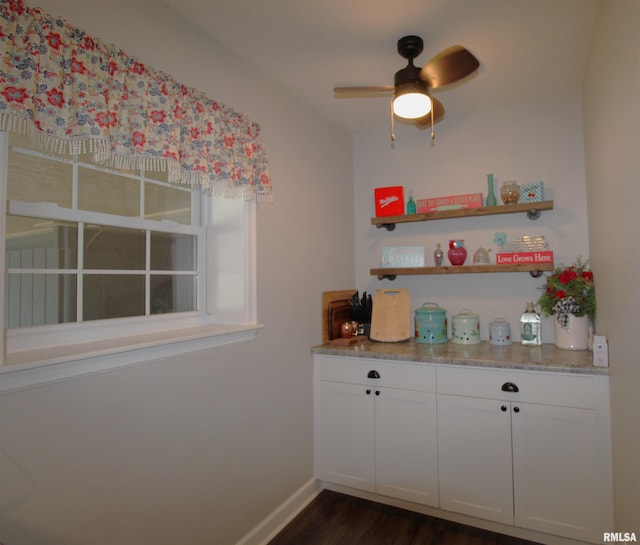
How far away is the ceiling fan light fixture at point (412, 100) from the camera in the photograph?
1815mm

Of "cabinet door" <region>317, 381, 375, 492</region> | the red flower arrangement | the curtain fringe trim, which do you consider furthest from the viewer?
"cabinet door" <region>317, 381, 375, 492</region>

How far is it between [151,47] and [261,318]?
134cm

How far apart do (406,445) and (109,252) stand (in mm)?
1879

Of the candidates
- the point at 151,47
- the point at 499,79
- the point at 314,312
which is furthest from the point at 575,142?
the point at 151,47

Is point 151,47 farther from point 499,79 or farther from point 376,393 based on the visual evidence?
point 376,393

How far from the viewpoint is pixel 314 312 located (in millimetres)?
2635

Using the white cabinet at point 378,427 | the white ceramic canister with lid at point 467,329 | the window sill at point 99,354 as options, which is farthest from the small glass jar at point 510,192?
the window sill at point 99,354

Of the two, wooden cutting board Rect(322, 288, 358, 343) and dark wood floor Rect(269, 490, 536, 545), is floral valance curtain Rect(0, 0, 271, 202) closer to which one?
wooden cutting board Rect(322, 288, 358, 343)

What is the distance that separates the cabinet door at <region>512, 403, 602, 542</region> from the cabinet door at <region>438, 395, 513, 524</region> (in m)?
0.06

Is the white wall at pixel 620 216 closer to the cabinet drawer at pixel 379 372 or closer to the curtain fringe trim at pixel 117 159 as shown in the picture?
the cabinet drawer at pixel 379 372

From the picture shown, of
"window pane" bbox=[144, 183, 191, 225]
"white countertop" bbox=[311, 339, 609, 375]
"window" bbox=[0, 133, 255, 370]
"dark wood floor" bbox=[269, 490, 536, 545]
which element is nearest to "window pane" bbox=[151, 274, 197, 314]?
"window" bbox=[0, 133, 255, 370]

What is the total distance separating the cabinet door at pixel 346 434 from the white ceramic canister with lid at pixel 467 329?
73cm

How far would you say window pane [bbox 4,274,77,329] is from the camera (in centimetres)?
133

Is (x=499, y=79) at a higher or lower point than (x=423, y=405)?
higher
